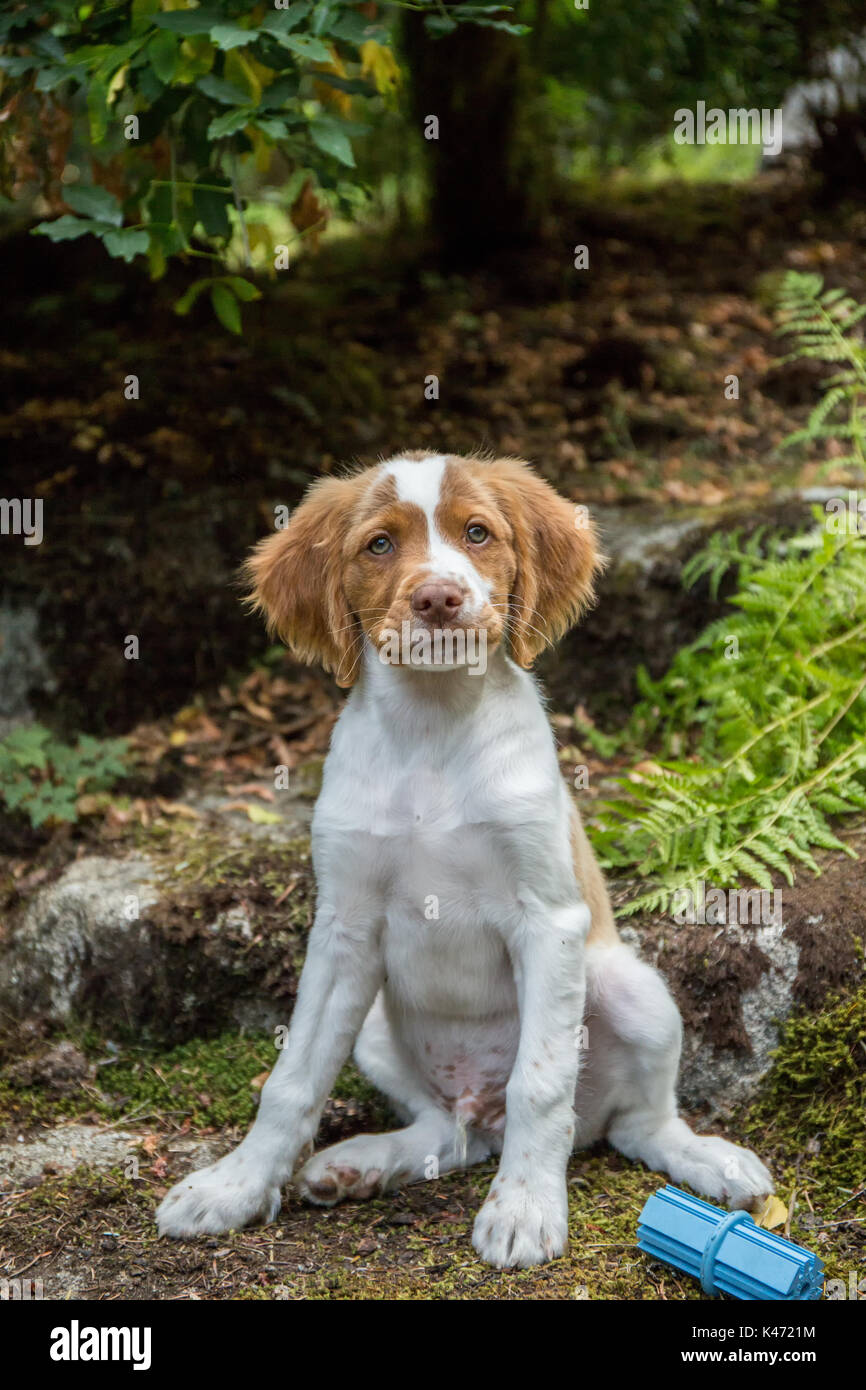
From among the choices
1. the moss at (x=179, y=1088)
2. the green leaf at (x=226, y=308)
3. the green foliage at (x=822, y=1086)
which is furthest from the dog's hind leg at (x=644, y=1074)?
the green leaf at (x=226, y=308)

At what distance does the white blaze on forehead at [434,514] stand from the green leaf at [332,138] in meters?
1.09

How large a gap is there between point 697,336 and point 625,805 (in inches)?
162

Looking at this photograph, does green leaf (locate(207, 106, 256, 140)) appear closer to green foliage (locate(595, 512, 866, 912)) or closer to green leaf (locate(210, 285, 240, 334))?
green leaf (locate(210, 285, 240, 334))

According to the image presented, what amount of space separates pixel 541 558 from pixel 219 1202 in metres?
2.04

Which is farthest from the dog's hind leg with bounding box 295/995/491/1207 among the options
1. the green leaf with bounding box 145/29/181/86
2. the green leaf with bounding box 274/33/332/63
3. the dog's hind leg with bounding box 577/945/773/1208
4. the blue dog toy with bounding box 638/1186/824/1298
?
the green leaf with bounding box 145/29/181/86

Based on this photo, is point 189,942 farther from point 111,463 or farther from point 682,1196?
point 111,463

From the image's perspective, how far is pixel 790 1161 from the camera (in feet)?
13.4

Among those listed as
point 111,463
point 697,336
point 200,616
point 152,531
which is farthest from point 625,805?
point 697,336

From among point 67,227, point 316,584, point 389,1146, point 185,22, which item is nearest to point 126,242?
point 67,227

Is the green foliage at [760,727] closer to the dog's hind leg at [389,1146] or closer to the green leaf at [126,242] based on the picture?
the dog's hind leg at [389,1146]

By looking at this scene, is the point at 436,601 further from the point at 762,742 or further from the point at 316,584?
the point at 762,742

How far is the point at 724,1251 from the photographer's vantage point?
3277 millimetres

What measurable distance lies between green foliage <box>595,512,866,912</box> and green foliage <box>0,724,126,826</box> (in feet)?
7.02

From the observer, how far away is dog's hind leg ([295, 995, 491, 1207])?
12.7 feet
